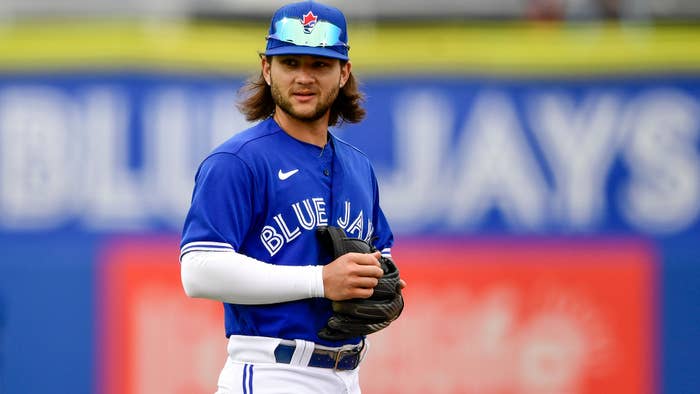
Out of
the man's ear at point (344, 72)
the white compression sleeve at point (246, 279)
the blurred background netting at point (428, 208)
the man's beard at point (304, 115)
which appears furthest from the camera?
the blurred background netting at point (428, 208)

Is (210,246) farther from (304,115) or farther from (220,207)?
(304,115)

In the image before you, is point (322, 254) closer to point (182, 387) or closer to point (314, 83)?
point (314, 83)

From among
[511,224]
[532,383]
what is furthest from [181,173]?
[532,383]

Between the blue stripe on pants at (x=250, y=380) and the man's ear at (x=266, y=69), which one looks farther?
the man's ear at (x=266, y=69)

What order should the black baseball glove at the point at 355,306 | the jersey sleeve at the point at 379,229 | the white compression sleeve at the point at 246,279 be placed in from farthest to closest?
the jersey sleeve at the point at 379,229, the black baseball glove at the point at 355,306, the white compression sleeve at the point at 246,279

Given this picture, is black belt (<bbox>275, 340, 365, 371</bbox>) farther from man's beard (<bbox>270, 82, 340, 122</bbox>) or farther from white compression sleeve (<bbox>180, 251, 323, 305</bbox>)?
man's beard (<bbox>270, 82, 340, 122</bbox>)

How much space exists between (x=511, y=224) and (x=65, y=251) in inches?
110

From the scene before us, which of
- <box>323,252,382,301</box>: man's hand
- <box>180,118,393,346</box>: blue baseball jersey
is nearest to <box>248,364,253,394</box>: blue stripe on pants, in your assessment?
<box>180,118,393,346</box>: blue baseball jersey

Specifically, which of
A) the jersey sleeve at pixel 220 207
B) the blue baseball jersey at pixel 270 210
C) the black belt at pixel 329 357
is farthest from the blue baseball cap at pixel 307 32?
the black belt at pixel 329 357

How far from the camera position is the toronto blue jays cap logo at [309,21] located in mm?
3729

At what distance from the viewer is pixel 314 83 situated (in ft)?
12.4

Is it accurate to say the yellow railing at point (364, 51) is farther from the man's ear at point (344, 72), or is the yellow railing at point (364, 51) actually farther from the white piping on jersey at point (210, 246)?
the white piping on jersey at point (210, 246)

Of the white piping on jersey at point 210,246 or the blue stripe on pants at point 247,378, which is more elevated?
the white piping on jersey at point 210,246

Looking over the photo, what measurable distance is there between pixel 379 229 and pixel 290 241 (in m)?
0.62
